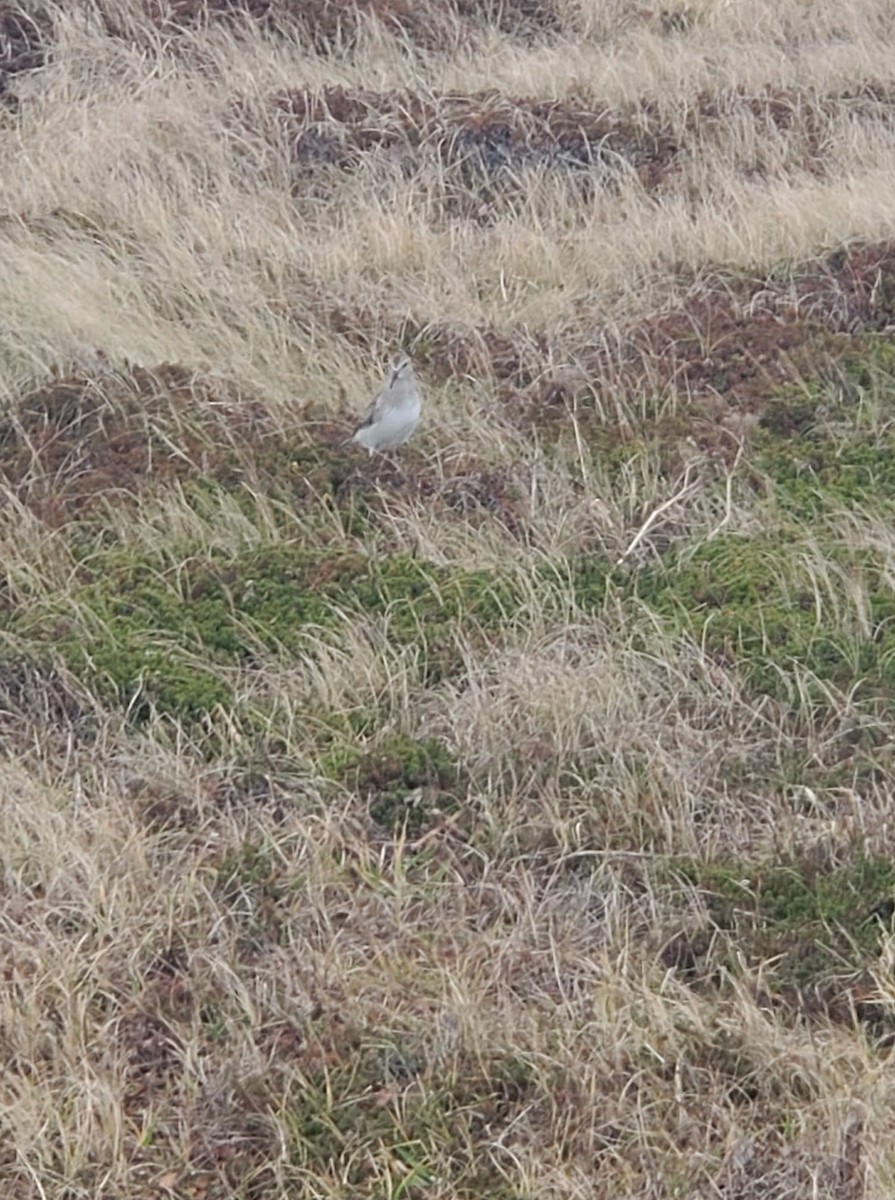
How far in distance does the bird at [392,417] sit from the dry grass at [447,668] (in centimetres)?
12

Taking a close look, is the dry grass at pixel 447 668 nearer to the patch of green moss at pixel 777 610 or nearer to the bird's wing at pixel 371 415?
the patch of green moss at pixel 777 610

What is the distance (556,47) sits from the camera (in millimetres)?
11750

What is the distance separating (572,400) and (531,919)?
310 centimetres

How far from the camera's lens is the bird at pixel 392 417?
20.7 feet

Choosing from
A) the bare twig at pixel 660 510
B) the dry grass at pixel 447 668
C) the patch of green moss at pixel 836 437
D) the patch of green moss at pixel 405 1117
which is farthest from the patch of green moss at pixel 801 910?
the patch of green moss at pixel 836 437

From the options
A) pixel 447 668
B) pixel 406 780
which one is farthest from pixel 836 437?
pixel 406 780

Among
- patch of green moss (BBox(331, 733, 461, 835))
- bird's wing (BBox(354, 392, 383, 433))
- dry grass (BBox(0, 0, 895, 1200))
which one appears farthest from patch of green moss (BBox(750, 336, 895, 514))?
patch of green moss (BBox(331, 733, 461, 835))

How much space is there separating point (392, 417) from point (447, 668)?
1374 mm

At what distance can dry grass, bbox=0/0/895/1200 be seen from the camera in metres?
3.81

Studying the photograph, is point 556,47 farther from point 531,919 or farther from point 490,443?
point 531,919

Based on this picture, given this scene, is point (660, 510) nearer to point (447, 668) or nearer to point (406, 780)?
point (447, 668)

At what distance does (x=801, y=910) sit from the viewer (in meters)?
4.31

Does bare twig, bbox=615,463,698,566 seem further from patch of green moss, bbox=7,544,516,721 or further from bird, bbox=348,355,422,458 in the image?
bird, bbox=348,355,422,458

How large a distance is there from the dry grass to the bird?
0.12 metres
